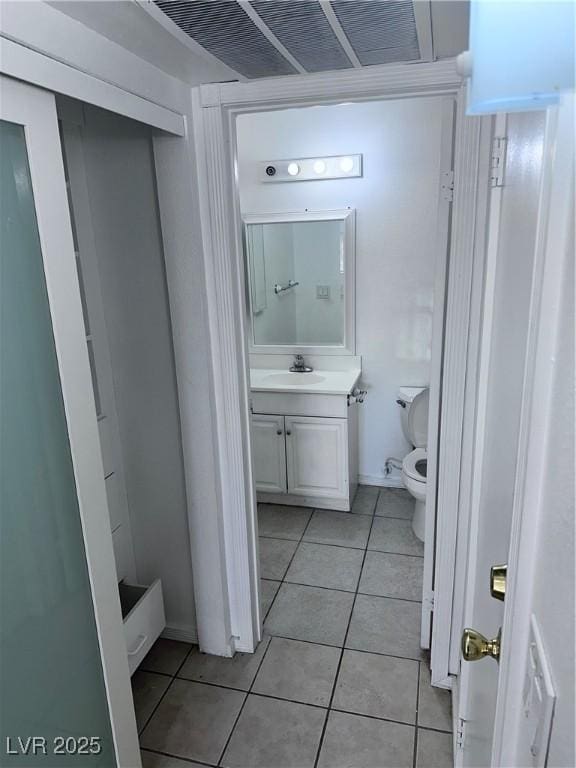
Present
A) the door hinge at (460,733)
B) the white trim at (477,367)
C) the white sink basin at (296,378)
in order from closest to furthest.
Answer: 1. the white trim at (477,367)
2. the door hinge at (460,733)
3. the white sink basin at (296,378)

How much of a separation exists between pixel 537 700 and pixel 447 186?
1380 mm

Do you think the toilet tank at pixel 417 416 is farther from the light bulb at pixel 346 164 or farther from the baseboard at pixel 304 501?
the light bulb at pixel 346 164

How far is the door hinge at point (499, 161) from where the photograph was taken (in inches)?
46.7

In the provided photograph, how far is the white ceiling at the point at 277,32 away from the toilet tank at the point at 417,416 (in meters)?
1.84

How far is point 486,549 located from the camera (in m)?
1.12

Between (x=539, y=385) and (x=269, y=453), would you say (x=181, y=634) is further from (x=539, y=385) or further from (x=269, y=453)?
(x=539, y=385)

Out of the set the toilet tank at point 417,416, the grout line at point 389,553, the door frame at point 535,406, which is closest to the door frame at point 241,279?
the grout line at point 389,553

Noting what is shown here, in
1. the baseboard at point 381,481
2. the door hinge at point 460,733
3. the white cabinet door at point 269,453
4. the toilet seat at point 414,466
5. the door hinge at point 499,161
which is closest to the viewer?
the door hinge at point 499,161

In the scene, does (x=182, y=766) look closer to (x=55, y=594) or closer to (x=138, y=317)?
(x=55, y=594)

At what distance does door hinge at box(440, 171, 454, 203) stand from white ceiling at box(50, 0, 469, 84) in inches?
12.2

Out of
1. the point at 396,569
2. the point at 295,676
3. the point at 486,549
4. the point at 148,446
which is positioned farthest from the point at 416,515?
the point at 486,549

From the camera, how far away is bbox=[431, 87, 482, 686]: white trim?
1.50 metres

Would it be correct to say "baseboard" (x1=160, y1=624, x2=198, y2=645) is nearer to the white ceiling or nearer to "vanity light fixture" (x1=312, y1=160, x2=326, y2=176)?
the white ceiling

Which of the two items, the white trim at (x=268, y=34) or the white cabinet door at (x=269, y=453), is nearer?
the white trim at (x=268, y=34)
